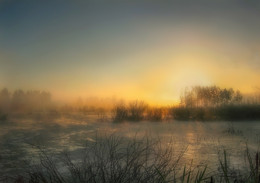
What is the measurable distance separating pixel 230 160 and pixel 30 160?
→ 7.79 ft

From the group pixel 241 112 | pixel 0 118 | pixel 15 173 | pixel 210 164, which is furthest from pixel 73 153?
pixel 241 112

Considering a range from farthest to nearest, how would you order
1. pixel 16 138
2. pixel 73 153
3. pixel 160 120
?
pixel 160 120 → pixel 16 138 → pixel 73 153

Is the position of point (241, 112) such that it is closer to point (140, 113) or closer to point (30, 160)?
point (140, 113)

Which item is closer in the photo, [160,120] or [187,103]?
[160,120]

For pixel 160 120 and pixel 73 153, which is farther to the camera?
pixel 160 120

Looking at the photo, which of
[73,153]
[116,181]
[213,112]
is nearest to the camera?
[116,181]

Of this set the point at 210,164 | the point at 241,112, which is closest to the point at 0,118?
the point at 210,164

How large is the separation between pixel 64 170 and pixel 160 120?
252 inches

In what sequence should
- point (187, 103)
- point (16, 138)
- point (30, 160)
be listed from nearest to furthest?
point (30, 160) < point (16, 138) < point (187, 103)

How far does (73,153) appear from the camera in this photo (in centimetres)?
371

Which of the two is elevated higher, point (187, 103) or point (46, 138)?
point (187, 103)

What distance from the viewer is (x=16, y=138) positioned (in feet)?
15.8

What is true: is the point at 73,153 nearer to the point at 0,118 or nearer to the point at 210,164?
the point at 210,164

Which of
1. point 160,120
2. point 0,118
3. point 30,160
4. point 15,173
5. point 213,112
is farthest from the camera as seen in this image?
point 213,112
